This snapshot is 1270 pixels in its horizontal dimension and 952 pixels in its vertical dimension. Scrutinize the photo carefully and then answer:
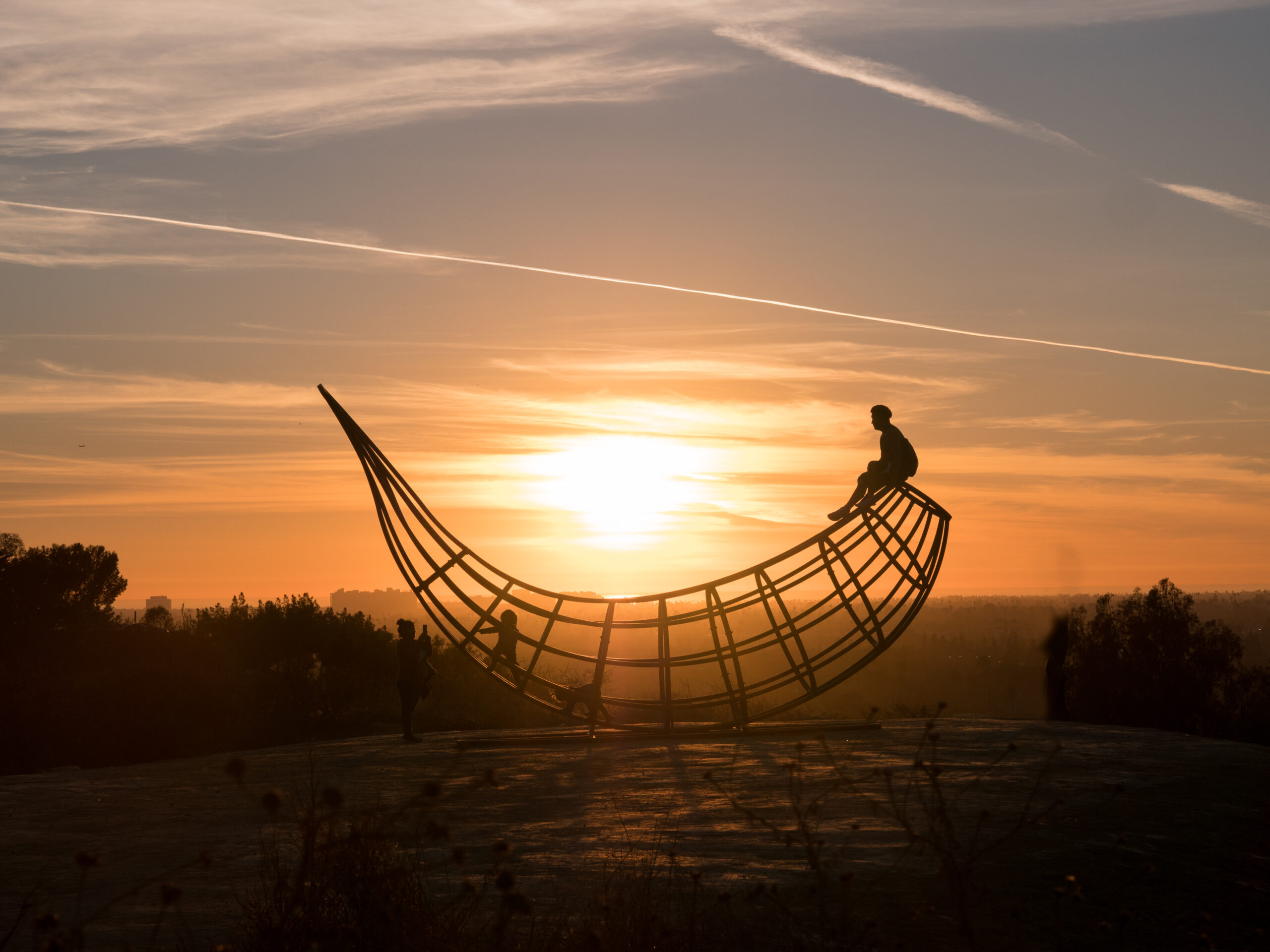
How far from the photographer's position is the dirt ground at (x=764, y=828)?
18.2 ft

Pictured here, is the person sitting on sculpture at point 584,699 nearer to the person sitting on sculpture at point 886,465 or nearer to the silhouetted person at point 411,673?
the silhouetted person at point 411,673

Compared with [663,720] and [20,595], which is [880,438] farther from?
[20,595]

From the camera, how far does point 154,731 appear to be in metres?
19.1

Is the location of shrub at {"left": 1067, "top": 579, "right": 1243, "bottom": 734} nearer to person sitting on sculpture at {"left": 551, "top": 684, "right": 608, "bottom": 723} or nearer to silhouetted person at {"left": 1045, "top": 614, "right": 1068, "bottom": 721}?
silhouetted person at {"left": 1045, "top": 614, "right": 1068, "bottom": 721}

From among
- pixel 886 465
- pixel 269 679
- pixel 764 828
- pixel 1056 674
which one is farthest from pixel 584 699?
pixel 269 679

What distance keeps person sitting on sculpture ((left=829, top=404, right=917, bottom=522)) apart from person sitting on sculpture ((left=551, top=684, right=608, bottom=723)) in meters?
3.58

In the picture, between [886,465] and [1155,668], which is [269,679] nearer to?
[886,465]

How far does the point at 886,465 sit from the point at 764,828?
18.7 feet

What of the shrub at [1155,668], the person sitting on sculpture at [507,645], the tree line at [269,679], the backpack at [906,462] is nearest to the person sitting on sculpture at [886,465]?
the backpack at [906,462]

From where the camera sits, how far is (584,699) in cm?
1283

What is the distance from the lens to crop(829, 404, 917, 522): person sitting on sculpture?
12.1 metres

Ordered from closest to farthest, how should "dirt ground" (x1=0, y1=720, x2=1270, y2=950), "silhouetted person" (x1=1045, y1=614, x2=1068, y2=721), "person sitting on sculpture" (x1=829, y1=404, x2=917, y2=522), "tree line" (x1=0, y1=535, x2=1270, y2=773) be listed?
"dirt ground" (x1=0, y1=720, x2=1270, y2=950), "person sitting on sculpture" (x1=829, y1=404, x2=917, y2=522), "silhouetted person" (x1=1045, y1=614, x2=1068, y2=721), "tree line" (x1=0, y1=535, x2=1270, y2=773)

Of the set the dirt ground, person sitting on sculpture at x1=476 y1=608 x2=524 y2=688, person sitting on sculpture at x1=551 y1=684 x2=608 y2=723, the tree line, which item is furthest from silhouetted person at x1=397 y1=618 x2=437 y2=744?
the tree line

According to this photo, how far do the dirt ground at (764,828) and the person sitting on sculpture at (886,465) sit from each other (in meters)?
2.64
